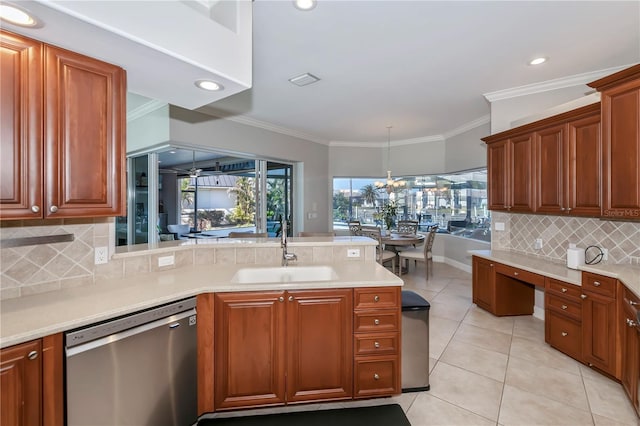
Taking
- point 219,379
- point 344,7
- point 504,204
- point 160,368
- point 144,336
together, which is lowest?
point 219,379

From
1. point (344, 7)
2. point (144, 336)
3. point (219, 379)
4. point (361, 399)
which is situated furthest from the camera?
point (344, 7)

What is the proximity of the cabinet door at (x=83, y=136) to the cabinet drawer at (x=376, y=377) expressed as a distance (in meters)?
1.89

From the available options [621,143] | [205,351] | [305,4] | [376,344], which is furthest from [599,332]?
[305,4]

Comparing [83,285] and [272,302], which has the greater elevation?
[83,285]

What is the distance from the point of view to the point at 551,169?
3.09 metres

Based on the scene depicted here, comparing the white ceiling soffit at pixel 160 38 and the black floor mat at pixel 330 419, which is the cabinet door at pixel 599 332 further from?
the white ceiling soffit at pixel 160 38

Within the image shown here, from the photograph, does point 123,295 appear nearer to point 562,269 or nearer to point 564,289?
point 564,289

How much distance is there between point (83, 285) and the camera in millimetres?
1910

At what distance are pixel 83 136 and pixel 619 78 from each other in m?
3.79

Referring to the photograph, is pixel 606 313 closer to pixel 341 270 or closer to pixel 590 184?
pixel 590 184

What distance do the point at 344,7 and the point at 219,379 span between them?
2785mm

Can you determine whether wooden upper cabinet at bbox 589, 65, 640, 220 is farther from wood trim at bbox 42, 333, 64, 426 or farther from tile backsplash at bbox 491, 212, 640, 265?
wood trim at bbox 42, 333, 64, 426

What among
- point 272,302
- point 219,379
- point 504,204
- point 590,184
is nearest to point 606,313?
point 590,184

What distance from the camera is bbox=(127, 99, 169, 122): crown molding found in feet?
14.0
